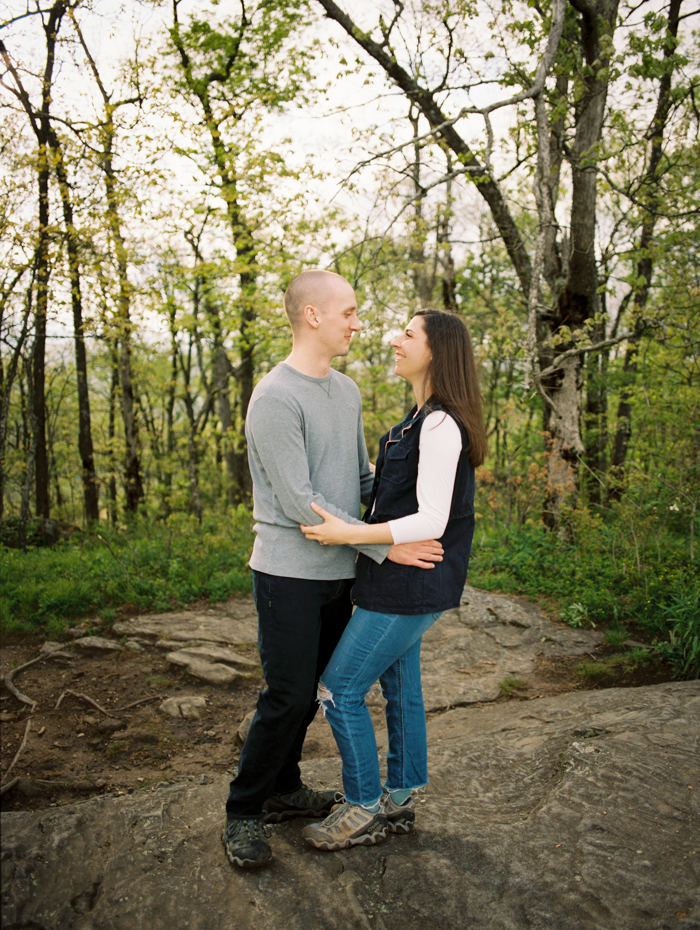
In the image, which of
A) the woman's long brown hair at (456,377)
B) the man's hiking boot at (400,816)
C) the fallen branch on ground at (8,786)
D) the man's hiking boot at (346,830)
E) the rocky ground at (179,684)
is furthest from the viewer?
the rocky ground at (179,684)

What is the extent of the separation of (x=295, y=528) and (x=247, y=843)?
1.15 meters

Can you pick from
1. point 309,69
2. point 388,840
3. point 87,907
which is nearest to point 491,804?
point 388,840

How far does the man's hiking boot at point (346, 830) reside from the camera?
2.24m

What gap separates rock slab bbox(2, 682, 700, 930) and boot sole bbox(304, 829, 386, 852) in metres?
0.03

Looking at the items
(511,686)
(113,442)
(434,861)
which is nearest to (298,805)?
(434,861)

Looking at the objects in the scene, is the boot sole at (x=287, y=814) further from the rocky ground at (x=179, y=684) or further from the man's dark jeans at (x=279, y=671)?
the rocky ground at (x=179, y=684)

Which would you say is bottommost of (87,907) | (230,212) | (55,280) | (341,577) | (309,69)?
(87,907)

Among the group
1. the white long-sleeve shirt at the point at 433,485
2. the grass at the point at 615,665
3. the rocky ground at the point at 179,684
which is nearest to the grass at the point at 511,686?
the rocky ground at the point at 179,684

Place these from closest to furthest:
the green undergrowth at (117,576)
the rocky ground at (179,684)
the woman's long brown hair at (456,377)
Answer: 1. the woman's long brown hair at (456,377)
2. the rocky ground at (179,684)
3. the green undergrowth at (117,576)

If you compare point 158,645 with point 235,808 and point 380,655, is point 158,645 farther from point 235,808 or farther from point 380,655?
point 380,655

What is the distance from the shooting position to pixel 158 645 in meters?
4.73

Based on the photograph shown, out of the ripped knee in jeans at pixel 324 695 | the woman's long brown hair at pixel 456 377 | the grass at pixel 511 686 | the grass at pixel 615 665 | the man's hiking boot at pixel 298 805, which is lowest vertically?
the grass at pixel 511 686

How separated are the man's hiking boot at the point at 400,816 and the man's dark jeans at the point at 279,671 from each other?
0.51 meters

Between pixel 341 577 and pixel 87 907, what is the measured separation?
1311 millimetres
